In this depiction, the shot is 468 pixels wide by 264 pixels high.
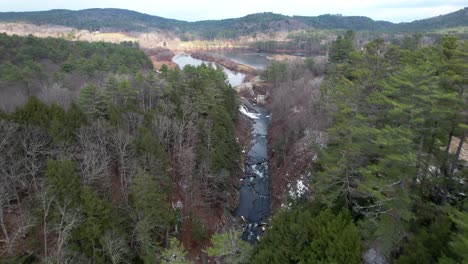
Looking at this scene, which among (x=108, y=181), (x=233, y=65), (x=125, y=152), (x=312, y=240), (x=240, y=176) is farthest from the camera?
(x=233, y=65)

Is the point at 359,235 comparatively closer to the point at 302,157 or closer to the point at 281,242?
the point at 281,242

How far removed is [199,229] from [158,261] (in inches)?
168

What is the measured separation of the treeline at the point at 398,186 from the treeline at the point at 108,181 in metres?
7.35

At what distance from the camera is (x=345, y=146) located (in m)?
16.3

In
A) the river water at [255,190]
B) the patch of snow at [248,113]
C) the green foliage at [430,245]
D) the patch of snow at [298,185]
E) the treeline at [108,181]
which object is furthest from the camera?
the patch of snow at [248,113]

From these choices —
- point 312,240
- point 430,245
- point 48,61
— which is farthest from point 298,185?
point 48,61

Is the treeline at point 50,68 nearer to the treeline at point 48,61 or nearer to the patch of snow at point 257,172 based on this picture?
the treeline at point 48,61

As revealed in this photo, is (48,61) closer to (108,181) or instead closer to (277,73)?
(277,73)

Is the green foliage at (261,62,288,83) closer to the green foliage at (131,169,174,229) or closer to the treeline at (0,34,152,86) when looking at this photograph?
the treeline at (0,34,152,86)

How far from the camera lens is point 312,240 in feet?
45.8

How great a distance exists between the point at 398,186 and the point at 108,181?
695 inches

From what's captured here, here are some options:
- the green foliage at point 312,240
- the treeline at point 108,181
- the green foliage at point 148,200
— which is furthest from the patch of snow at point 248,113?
the green foliage at point 312,240

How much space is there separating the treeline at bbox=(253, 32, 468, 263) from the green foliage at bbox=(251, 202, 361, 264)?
1.6 inches

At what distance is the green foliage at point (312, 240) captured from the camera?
1227 cm
